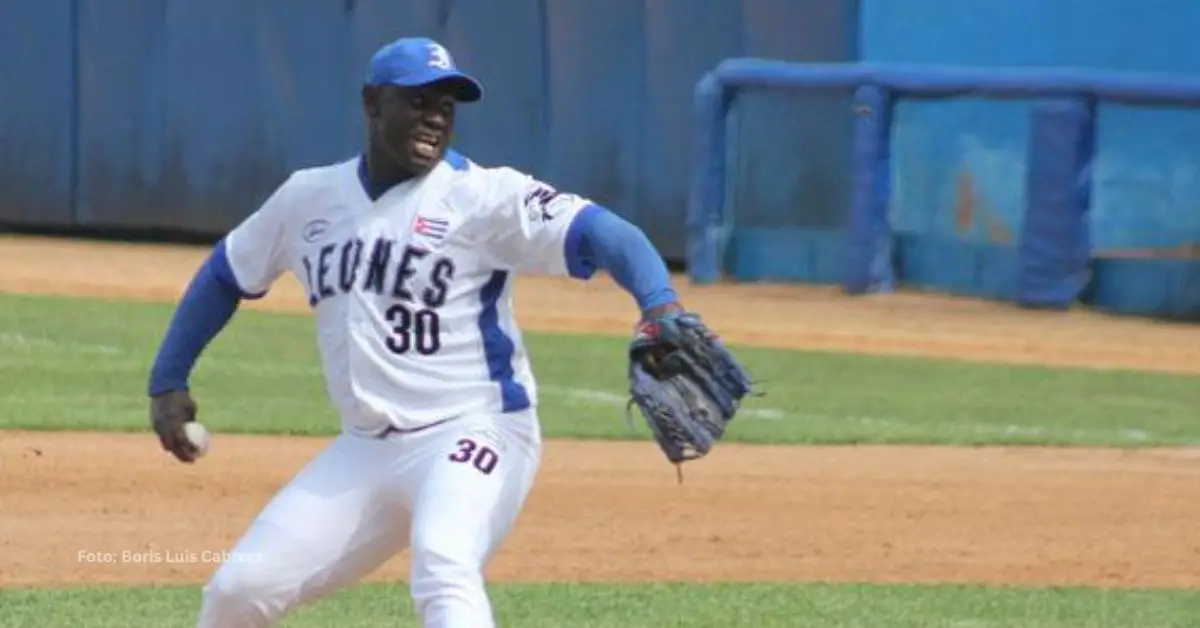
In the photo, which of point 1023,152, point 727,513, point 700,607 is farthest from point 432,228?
point 1023,152

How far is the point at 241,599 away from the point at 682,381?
0.96 metres

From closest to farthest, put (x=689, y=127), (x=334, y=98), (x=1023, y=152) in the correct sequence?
(x=1023, y=152), (x=689, y=127), (x=334, y=98)

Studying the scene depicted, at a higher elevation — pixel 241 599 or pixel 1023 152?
pixel 241 599

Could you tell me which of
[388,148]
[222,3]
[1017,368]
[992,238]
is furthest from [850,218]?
[388,148]

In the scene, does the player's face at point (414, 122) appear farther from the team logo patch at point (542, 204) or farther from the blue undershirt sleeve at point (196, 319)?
the blue undershirt sleeve at point (196, 319)

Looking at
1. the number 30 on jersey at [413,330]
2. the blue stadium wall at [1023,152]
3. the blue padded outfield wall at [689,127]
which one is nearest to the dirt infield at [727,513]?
the number 30 on jersey at [413,330]

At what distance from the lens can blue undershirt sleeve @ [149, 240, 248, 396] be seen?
5.71 m

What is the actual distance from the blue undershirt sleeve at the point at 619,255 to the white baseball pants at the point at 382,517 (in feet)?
1.20

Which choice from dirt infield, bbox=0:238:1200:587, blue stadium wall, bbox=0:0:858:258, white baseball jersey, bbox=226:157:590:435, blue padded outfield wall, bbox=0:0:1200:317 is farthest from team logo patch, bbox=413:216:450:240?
blue stadium wall, bbox=0:0:858:258

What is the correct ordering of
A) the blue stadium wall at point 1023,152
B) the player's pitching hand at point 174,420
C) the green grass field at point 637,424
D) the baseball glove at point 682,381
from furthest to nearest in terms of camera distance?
1. the blue stadium wall at point 1023,152
2. the green grass field at point 637,424
3. the player's pitching hand at point 174,420
4. the baseball glove at point 682,381

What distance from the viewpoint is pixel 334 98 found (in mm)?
19938

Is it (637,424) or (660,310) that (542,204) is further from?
(637,424)

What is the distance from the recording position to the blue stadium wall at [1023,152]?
1612 cm

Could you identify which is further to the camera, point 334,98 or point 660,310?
point 334,98
